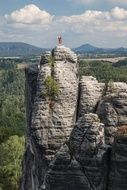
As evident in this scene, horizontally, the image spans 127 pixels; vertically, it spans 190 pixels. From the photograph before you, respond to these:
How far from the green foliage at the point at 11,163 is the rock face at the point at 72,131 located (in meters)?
40.5

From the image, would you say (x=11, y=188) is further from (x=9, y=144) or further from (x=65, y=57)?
(x=65, y=57)

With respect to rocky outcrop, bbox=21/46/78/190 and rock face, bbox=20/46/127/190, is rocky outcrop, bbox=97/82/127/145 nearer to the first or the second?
rock face, bbox=20/46/127/190

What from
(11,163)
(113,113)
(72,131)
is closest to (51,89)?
(113,113)

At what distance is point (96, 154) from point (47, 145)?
7.39 meters

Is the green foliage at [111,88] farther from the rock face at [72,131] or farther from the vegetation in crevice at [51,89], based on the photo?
the vegetation in crevice at [51,89]

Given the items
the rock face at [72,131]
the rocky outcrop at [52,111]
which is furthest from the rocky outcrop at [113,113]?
the rocky outcrop at [52,111]

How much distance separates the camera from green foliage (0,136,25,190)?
272 ft

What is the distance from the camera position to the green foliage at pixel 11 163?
82.8 meters

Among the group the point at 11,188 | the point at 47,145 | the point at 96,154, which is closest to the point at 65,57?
the point at 47,145

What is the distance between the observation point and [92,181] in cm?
2866

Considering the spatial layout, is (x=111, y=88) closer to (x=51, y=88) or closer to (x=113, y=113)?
(x=113, y=113)

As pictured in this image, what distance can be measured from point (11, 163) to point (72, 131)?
186 ft

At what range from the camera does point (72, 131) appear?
31406 mm

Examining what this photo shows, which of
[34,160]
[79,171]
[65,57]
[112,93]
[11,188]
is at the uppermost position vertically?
[65,57]
